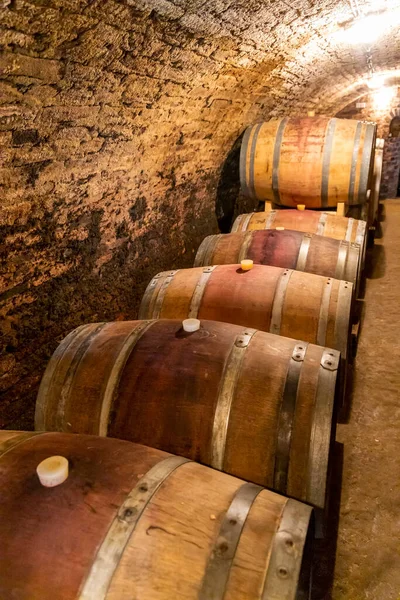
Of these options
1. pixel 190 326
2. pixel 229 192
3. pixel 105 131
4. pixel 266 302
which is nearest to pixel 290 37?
pixel 105 131

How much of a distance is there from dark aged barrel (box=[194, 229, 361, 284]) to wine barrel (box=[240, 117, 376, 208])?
3.35 feet

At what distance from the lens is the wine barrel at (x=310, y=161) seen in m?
4.29

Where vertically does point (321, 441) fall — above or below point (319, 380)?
below

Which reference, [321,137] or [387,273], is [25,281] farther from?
[387,273]

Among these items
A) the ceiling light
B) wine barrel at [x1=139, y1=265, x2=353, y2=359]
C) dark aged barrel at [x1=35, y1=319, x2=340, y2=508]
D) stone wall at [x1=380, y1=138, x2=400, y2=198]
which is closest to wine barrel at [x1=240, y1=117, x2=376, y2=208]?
wine barrel at [x1=139, y1=265, x2=353, y2=359]

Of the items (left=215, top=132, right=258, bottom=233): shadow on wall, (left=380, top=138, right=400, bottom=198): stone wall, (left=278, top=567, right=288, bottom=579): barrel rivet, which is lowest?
(left=278, top=567, right=288, bottom=579): barrel rivet

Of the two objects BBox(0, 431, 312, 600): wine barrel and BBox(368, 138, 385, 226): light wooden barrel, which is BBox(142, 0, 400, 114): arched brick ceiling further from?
BBox(0, 431, 312, 600): wine barrel

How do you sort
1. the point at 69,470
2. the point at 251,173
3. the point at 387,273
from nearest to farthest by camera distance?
the point at 69,470 → the point at 251,173 → the point at 387,273

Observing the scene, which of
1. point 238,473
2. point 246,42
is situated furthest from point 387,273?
point 238,473

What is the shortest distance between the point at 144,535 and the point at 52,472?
14.5 inches

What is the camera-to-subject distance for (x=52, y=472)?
1373 millimetres

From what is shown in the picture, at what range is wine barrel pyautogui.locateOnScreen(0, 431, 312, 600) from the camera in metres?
1.16

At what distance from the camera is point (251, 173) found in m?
4.73

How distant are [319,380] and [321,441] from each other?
28cm
